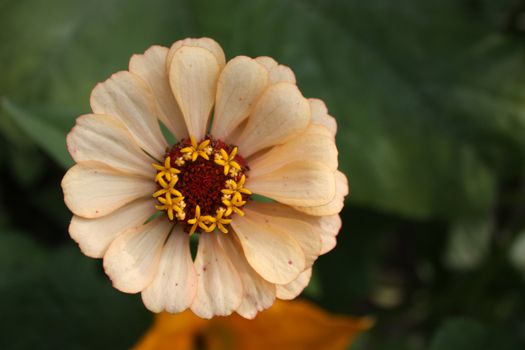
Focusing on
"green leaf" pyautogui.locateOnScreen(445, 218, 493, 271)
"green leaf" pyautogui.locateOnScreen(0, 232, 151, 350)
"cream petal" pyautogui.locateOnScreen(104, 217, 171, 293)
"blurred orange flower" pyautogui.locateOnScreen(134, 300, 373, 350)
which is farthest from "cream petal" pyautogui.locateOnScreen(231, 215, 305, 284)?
"green leaf" pyautogui.locateOnScreen(445, 218, 493, 271)

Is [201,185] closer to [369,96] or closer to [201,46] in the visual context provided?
[201,46]

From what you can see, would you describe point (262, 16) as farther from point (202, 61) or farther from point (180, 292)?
point (180, 292)

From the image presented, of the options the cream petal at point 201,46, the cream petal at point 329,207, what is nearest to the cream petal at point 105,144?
the cream petal at point 201,46

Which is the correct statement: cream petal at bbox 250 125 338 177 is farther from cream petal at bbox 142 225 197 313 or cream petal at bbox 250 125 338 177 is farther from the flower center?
cream petal at bbox 142 225 197 313

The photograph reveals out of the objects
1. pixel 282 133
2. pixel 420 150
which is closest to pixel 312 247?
pixel 282 133

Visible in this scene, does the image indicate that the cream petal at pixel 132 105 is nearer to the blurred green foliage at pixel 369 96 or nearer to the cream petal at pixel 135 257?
the cream petal at pixel 135 257

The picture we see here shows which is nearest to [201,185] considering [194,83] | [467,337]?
[194,83]
